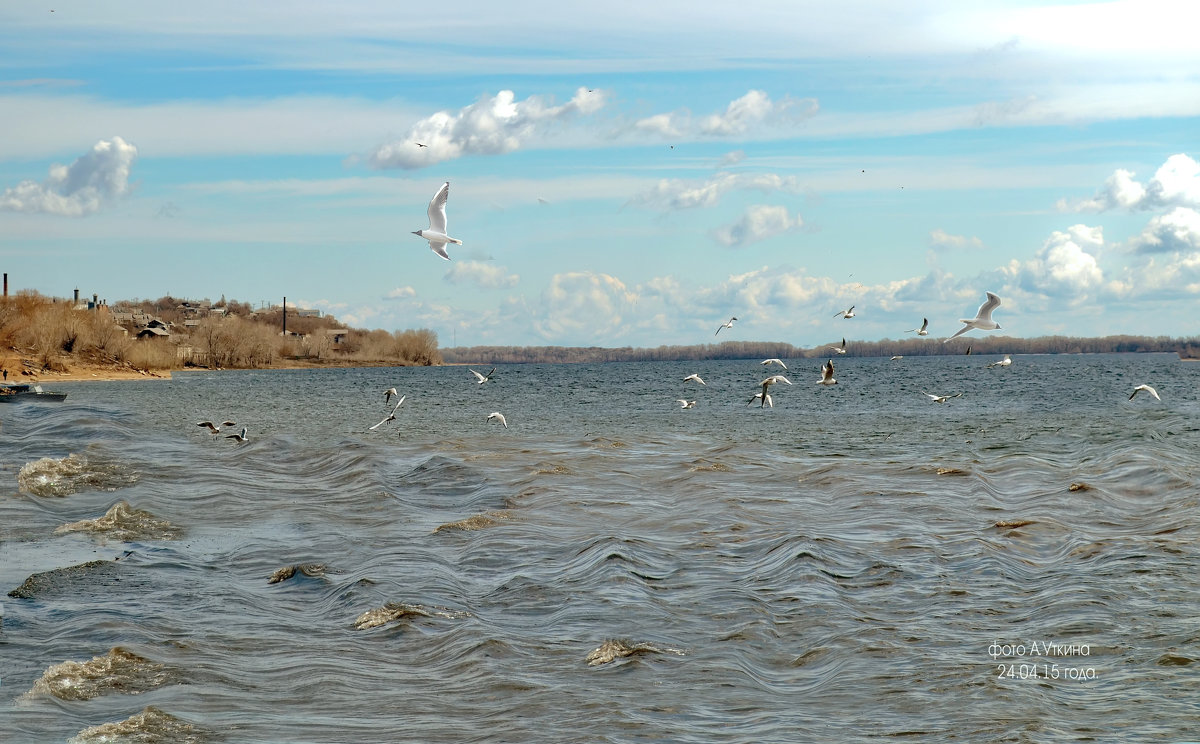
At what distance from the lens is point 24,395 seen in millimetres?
54688

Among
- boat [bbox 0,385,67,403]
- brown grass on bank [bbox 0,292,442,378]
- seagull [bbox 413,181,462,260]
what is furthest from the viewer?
brown grass on bank [bbox 0,292,442,378]

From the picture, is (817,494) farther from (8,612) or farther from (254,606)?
(8,612)

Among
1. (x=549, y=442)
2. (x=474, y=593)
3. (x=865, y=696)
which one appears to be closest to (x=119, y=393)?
(x=549, y=442)

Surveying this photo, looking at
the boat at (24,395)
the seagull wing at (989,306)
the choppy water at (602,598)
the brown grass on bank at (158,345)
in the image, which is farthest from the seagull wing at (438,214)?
the brown grass on bank at (158,345)

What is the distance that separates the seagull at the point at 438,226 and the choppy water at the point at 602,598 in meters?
5.03

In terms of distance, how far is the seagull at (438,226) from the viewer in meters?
17.6

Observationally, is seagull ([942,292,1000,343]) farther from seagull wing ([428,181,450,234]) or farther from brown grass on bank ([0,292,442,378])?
brown grass on bank ([0,292,442,378])

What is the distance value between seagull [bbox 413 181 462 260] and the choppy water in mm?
5032

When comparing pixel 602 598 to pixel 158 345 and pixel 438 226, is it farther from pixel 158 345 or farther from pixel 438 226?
pixel 158 345

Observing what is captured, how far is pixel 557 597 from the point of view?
12.6 m

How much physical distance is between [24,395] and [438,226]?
4622 centimetres

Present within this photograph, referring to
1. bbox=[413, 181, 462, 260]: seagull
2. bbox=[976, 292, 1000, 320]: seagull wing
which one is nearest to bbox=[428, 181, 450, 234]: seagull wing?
bbox=[413, 181, 462, 260]: seagull

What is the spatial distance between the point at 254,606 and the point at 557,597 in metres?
3.70

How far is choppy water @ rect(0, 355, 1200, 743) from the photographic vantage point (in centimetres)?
856
